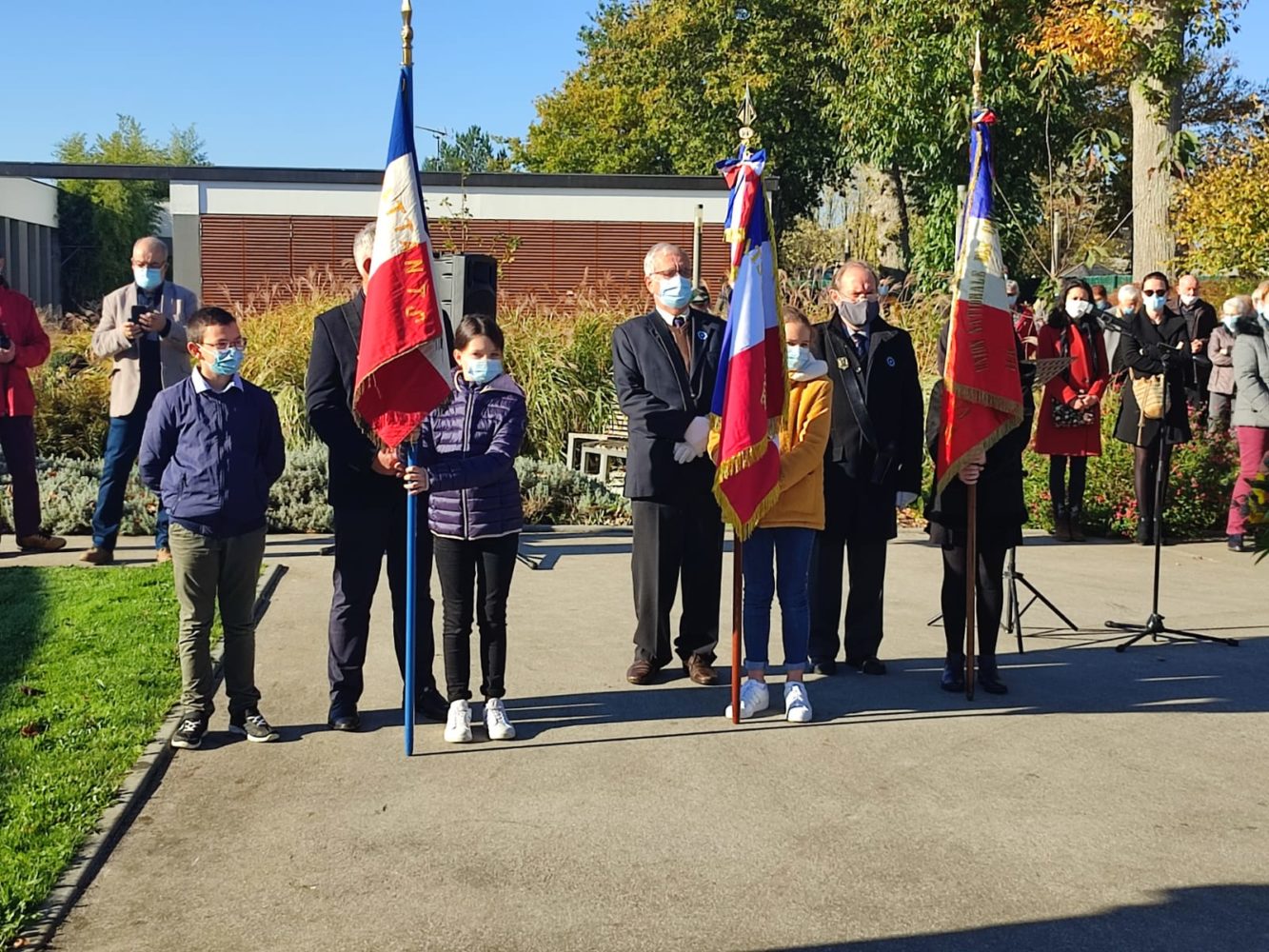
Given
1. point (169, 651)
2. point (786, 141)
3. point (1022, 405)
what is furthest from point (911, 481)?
point (786, 141)

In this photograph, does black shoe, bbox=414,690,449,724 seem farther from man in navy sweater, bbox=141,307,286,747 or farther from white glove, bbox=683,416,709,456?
white glove, bbox=683,416,709,456

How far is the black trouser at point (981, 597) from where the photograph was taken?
7.37m

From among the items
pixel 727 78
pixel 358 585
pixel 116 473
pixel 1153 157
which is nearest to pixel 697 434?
pixel 358 585

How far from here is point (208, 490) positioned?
6105mm

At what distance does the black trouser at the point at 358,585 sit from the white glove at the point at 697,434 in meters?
1.49

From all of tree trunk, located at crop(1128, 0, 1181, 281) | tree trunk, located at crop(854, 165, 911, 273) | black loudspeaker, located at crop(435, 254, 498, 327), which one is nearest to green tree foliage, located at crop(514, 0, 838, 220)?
tree trunk, located at crop(854, 165, 911, 273)

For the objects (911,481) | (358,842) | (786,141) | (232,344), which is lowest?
(358,842)

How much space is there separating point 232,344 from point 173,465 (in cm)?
61

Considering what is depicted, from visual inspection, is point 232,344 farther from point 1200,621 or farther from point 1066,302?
point 1066,302

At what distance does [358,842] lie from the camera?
5.14 meters

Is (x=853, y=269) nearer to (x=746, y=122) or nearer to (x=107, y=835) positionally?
(x=746, y=122)

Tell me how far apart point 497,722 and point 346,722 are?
73 cm

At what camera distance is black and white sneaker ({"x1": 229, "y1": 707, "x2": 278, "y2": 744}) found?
6.33 metres

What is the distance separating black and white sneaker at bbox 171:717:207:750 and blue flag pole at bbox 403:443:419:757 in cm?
94
